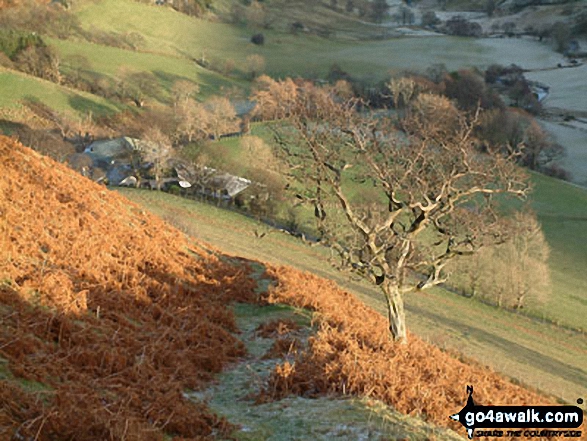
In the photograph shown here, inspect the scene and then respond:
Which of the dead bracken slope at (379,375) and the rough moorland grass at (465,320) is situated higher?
the dead bracken slope at (379,375)

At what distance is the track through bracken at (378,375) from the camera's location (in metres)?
10.6

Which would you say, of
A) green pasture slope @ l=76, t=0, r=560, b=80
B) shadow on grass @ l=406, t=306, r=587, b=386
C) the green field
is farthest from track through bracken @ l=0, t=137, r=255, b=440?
green pasture slope @ l=76, t=0, r=560, b=80

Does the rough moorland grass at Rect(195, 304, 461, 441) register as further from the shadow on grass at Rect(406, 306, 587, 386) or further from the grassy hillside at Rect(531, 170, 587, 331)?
the grassy hillside at Rect(531, 170, 587, 331)

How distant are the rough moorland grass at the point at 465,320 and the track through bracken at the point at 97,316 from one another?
15.9m

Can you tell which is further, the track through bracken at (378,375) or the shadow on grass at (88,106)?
the shadow on grass at (88,106)

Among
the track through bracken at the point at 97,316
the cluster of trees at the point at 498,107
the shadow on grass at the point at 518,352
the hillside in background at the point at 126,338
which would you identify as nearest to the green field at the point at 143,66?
the cluster of trees at the point at 498,107

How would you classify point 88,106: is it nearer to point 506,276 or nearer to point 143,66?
point 143,66

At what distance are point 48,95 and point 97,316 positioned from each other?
96.1 m

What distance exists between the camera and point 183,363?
38.4 feet

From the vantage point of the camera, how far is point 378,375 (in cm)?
1130

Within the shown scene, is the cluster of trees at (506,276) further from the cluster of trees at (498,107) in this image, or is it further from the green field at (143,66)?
the green field at (143,66)

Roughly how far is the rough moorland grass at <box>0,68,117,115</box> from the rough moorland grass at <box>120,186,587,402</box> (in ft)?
151

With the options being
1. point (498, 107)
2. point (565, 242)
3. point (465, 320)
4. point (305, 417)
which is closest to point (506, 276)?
point (465, 320)

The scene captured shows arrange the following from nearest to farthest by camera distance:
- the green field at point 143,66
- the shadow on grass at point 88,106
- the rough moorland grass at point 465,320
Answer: the rough moorland grass at point 465,320, the shadow on grass at point 88,106, the green field at point 143,66
